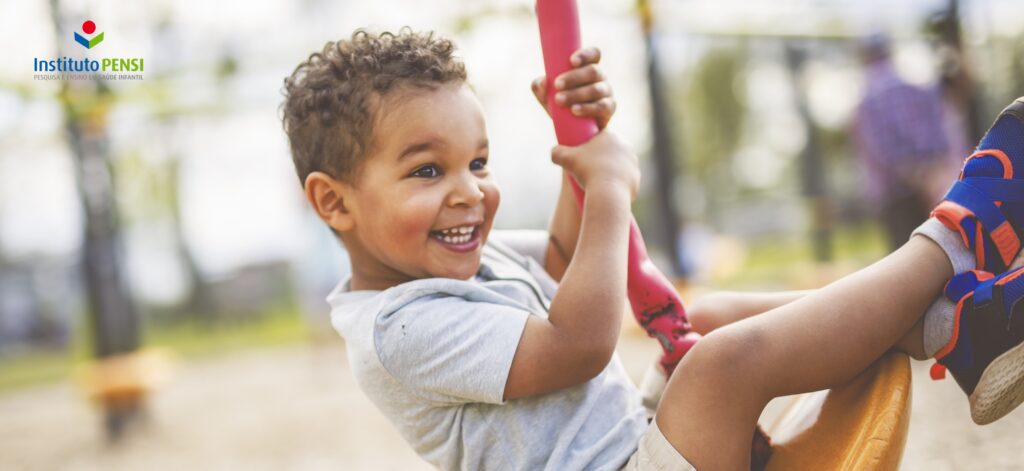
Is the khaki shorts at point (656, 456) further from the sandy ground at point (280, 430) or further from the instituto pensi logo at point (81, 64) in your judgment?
the instituto pensi logo at point (81, 64)

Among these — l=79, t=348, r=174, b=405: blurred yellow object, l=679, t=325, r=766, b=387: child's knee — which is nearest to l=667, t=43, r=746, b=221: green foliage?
l=79, t=348, r=174, b=405: blurred yellow object

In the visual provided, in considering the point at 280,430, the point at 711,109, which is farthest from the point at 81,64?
the point at 711,109

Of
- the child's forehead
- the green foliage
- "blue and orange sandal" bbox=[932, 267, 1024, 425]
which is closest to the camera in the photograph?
"blue and orange sandal" bbox=[932, 267, 1024, 425]

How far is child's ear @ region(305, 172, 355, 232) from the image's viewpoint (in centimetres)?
131

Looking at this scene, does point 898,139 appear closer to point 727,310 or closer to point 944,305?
point 727,310

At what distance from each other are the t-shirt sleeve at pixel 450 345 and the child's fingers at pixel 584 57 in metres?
0.40

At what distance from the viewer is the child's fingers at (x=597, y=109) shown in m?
1.24

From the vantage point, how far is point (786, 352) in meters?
1.09

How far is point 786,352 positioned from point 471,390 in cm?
44

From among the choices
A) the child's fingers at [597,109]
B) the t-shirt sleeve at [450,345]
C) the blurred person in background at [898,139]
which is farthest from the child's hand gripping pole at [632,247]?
the blurred person in background at [898,139]

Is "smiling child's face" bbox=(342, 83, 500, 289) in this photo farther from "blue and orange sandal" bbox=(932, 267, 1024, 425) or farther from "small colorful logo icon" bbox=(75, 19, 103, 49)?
"small colorful logo icon" bbox=(75, 19, 103, 49)

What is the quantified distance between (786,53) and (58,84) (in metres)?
5.91

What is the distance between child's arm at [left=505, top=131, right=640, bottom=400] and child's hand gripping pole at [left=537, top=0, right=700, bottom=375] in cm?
14

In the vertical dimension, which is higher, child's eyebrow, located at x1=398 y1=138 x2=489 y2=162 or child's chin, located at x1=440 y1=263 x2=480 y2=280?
child's eyebrow, located at x1=398 y1=138 x2=489 y2=162
